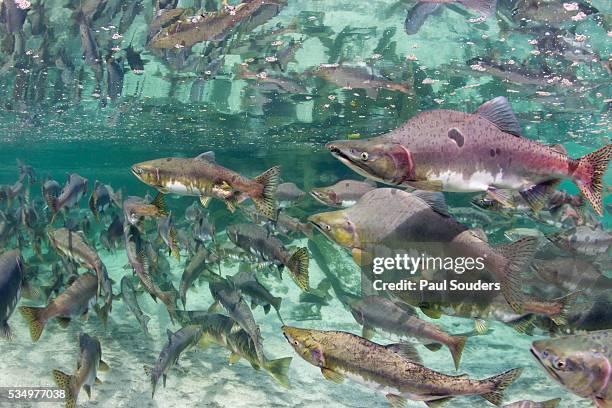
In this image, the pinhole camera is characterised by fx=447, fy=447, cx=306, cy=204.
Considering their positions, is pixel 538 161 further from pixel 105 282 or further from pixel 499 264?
pixel 105 282

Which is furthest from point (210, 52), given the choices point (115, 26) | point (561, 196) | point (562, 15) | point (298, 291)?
point (561, 196)

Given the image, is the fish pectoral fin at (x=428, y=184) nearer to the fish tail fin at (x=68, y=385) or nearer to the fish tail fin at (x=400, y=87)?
the fish tail fin at (x=68, y=385)

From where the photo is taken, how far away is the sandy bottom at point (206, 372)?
21.1ft

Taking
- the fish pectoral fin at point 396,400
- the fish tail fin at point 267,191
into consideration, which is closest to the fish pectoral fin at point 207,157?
the fish tail fin at point 267,191

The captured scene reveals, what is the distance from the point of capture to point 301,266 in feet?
13.2

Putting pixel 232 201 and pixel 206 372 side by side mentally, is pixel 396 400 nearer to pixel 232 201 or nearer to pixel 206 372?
pixel 232 201

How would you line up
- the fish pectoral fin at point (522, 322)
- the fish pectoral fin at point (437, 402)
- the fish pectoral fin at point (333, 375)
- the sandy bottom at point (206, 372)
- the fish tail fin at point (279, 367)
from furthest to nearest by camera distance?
the sandy bottom at point (206, 372)
the fish tail fin at point (279, 367)
the fish pectoral fin at point (522, 322)
the fish pectoral fin at point (333, 375)
the fish pectoral fin at point (437, 402)

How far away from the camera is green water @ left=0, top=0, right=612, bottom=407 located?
282 inches

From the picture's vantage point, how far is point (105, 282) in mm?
5699

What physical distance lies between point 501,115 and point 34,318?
4.95 metres

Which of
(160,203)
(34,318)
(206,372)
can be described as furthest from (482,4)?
(34,318)

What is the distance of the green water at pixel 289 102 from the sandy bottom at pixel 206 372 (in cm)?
4

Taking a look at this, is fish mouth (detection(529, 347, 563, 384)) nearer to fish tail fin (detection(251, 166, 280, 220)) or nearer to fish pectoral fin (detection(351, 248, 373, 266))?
fish pectoral fin (detection(351, 248, 373, 266))

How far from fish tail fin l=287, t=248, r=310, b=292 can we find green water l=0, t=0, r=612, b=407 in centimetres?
148
